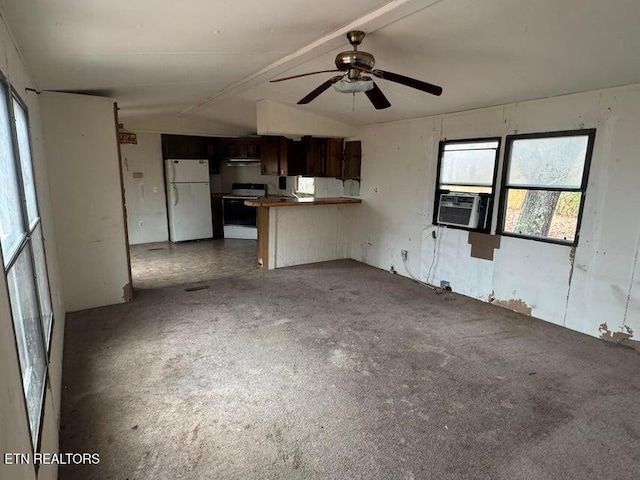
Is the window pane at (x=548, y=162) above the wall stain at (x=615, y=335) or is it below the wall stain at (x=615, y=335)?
above

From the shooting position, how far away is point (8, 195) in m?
1.71

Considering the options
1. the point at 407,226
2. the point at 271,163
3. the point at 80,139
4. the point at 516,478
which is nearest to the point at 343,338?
the point at 516,478

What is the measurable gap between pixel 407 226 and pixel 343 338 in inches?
95.5

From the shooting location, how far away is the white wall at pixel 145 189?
21.9 feet

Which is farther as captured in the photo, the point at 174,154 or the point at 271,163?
the point at 174,154

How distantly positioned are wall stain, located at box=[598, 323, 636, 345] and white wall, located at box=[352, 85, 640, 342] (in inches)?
0.9

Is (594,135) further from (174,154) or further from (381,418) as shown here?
(174,154)

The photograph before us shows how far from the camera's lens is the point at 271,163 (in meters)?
6.48

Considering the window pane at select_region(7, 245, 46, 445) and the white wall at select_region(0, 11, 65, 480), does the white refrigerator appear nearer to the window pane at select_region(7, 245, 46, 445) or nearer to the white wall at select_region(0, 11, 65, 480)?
the white wall at select_region(0, 11, 65, 480)

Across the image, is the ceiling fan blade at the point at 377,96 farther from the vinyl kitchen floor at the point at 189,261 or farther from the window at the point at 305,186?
the window at the point at 305,186

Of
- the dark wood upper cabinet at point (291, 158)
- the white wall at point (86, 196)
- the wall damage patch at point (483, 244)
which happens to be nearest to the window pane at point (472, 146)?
the wall damage patch at point (483, 244)

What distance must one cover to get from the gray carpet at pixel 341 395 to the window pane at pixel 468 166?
5.10 ft

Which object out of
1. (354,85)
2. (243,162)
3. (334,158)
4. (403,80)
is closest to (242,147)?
(243,162)

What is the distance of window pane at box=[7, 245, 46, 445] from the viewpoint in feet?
4.82
